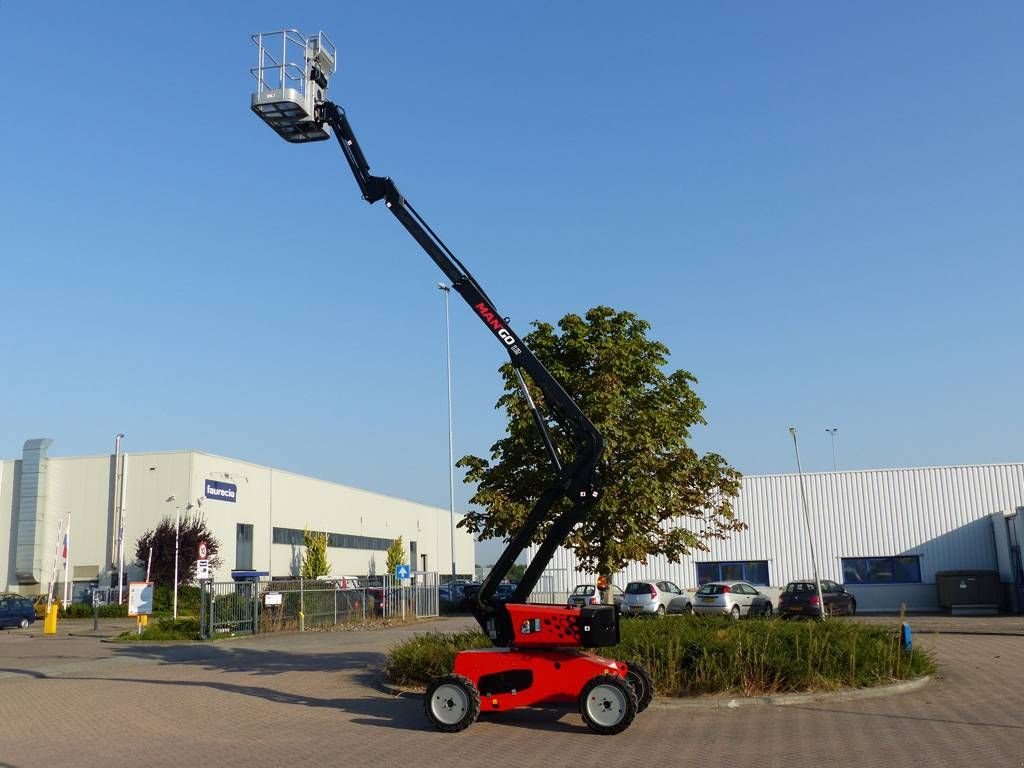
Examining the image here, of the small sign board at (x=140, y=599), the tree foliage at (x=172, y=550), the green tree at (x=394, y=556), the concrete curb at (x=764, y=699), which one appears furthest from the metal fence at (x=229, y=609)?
the green tree at (x=394, y=556)

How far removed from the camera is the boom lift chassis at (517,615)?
37.4 ft

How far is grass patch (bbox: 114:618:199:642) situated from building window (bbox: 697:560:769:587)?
1995 cm

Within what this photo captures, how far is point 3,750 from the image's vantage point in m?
11.0

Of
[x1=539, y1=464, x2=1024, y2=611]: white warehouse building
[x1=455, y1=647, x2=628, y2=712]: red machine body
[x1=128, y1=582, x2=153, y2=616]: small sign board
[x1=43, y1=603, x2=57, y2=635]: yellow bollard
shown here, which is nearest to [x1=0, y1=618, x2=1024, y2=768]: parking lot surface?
[x1=455, y1=647, x2=628, y2=712]: red machine body

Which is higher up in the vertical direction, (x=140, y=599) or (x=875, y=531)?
(x=875, y=531)

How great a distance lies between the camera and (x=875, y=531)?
37.7 meters

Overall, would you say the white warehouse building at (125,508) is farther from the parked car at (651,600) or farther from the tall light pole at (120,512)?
the parked car at (651,600)

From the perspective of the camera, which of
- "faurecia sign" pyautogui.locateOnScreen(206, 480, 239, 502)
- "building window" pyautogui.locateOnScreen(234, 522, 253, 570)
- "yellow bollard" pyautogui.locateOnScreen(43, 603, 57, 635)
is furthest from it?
"building window" pyautogui.locateOnScreen(234, 522, 253, 570)

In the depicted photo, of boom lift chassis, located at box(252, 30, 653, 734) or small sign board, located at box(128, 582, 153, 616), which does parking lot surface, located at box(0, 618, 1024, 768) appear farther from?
small sign board, located at box(128, 582, 153, 616)

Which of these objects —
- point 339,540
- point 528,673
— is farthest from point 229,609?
point 339,540

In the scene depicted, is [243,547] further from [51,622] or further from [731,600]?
[731,600]

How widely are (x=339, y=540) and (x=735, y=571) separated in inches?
1322

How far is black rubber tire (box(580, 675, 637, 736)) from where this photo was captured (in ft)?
35.8

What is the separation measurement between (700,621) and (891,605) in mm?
24093
